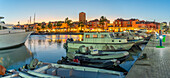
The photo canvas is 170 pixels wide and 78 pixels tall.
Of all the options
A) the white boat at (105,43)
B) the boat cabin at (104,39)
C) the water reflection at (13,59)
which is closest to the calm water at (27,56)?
the water reflection at (13,59)

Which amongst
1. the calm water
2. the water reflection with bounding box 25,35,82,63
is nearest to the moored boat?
the calm water

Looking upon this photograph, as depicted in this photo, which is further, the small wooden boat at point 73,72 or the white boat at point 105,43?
the white boat at point 105,43

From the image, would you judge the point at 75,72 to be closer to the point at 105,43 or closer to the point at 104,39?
the point at 105,43

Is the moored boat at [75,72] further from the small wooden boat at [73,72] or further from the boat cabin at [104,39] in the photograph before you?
the boat cabin at [104,39]

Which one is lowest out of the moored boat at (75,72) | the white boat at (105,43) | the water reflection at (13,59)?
the water reflection at (13,59)

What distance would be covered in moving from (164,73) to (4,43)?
29095 millimetres

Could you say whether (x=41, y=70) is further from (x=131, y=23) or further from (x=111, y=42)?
(x=131, y=23)

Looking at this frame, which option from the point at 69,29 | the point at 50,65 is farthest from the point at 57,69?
the point at 69,29

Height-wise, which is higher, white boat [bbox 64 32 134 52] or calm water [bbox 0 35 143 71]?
white boat [bbox 64 32 134 52]

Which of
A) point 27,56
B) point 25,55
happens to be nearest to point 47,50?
point 25,55

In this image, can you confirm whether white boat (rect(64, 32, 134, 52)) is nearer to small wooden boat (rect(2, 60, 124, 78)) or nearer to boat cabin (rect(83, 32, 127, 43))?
boat cabin (rect(83, 32, 127, 43))

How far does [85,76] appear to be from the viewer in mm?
8305

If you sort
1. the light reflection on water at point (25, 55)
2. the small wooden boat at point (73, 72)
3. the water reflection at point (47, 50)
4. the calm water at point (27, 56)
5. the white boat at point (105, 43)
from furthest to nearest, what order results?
the water reflection at point (47, 50) < the white boat at point (105, 43) < the light reflection on water at point (25, 55) < the calm water at point (27, 56) < the small wooden boat at point (73, 72)

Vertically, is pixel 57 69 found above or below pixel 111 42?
below
